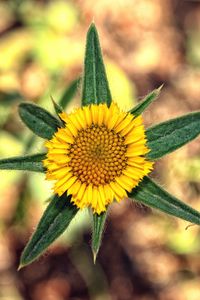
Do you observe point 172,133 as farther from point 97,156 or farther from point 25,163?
point 25,163

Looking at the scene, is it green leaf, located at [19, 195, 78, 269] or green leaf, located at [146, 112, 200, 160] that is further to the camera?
green leaf, located at [146, 112, 200, 160]

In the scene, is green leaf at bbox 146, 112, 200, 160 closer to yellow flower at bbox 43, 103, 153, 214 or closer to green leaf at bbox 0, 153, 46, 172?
yellow flower at bbox 43, 103, 153, 214

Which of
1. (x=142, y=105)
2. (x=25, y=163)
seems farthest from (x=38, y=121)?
(x=142, y=105)

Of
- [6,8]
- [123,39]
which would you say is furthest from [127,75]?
[6,8]

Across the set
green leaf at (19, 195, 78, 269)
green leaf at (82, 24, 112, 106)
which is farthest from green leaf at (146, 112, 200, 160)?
green leaf at (19, 195, 78, 269)

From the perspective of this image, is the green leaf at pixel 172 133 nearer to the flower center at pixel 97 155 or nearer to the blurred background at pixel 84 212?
the flower center at pixel 97 155

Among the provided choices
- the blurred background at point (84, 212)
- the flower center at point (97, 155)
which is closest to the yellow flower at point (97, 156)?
the flower center at point (97, 155)

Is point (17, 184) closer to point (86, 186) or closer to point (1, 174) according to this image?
point (1, 174)
